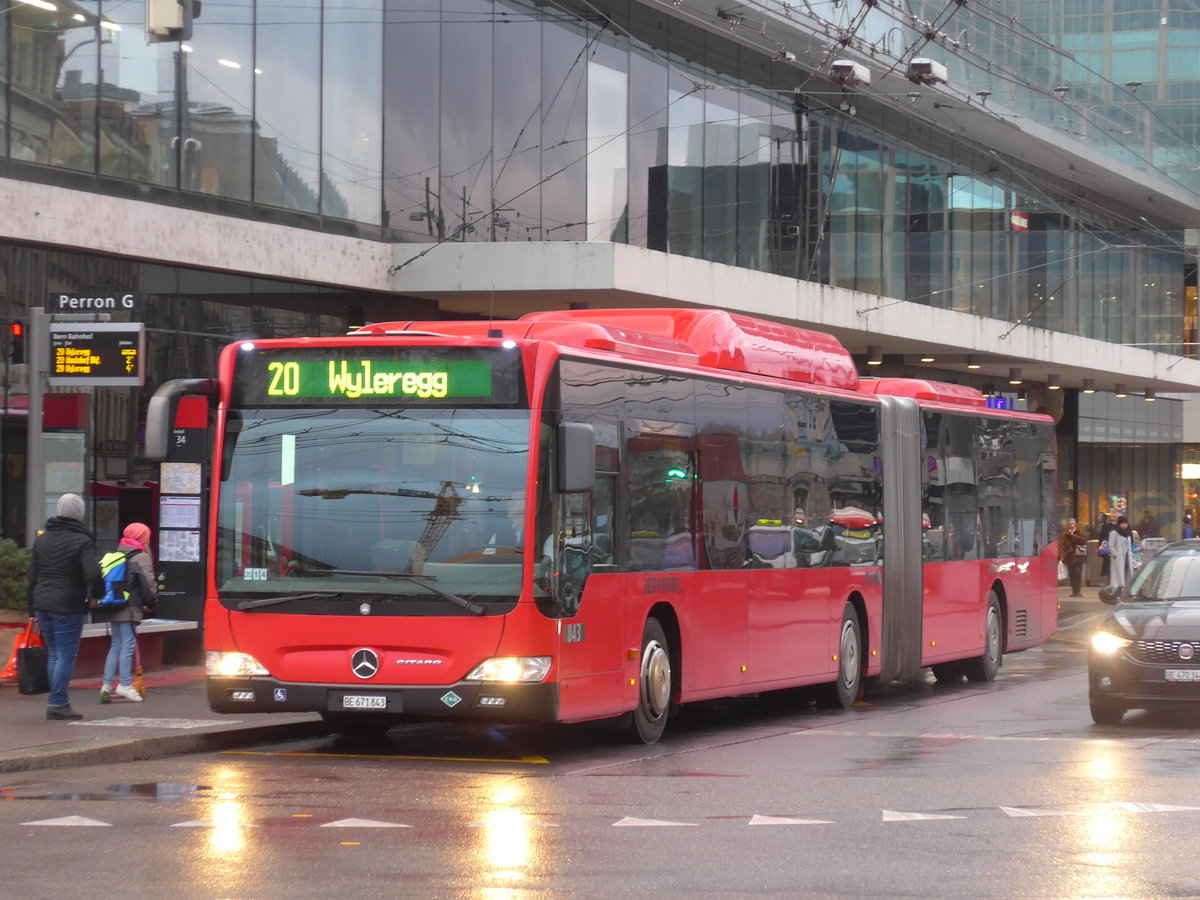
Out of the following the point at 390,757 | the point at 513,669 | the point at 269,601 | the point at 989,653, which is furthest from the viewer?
the point at 989,653

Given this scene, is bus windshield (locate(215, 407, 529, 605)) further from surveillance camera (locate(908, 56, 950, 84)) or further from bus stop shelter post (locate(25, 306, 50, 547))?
surveillance camera (locate(908, 56, 950, 84))

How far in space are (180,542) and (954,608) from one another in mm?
8626

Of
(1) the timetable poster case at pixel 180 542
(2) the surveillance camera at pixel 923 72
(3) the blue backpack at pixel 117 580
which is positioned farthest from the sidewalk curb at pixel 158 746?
(2) the surveillance camera at pixel 923 72

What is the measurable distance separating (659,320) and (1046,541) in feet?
30.9

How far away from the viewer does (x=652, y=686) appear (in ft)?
45.4

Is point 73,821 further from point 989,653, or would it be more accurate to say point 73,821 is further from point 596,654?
point 989,653

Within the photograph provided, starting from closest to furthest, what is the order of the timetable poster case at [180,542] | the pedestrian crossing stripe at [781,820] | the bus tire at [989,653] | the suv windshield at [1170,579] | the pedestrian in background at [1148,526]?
the pedestrian crossing stripe at [781,820] < the suv windshield at [1170,579] < the timetable poster case at [180,542] < the bus tire at [989,653] < the pedestrian in background at [1148,526]

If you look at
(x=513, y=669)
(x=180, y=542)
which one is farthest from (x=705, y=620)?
(x=180, y=542)

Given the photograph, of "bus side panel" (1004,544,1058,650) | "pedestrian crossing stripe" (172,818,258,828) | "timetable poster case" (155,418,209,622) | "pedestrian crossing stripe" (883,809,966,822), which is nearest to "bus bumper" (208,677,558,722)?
"pedestrian crossing stripe" (172,818,258,828)

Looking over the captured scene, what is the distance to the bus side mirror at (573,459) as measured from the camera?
40.1 ft

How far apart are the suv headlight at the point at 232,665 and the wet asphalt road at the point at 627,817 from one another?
2.05 ft

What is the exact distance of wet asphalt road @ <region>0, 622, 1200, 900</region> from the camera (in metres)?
7.96

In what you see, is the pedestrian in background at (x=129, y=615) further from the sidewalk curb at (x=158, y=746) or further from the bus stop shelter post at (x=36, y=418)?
the sidewalk curb at (x=158, y=746)

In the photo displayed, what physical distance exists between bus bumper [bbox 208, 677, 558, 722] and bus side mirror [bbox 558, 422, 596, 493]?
4.33ft
